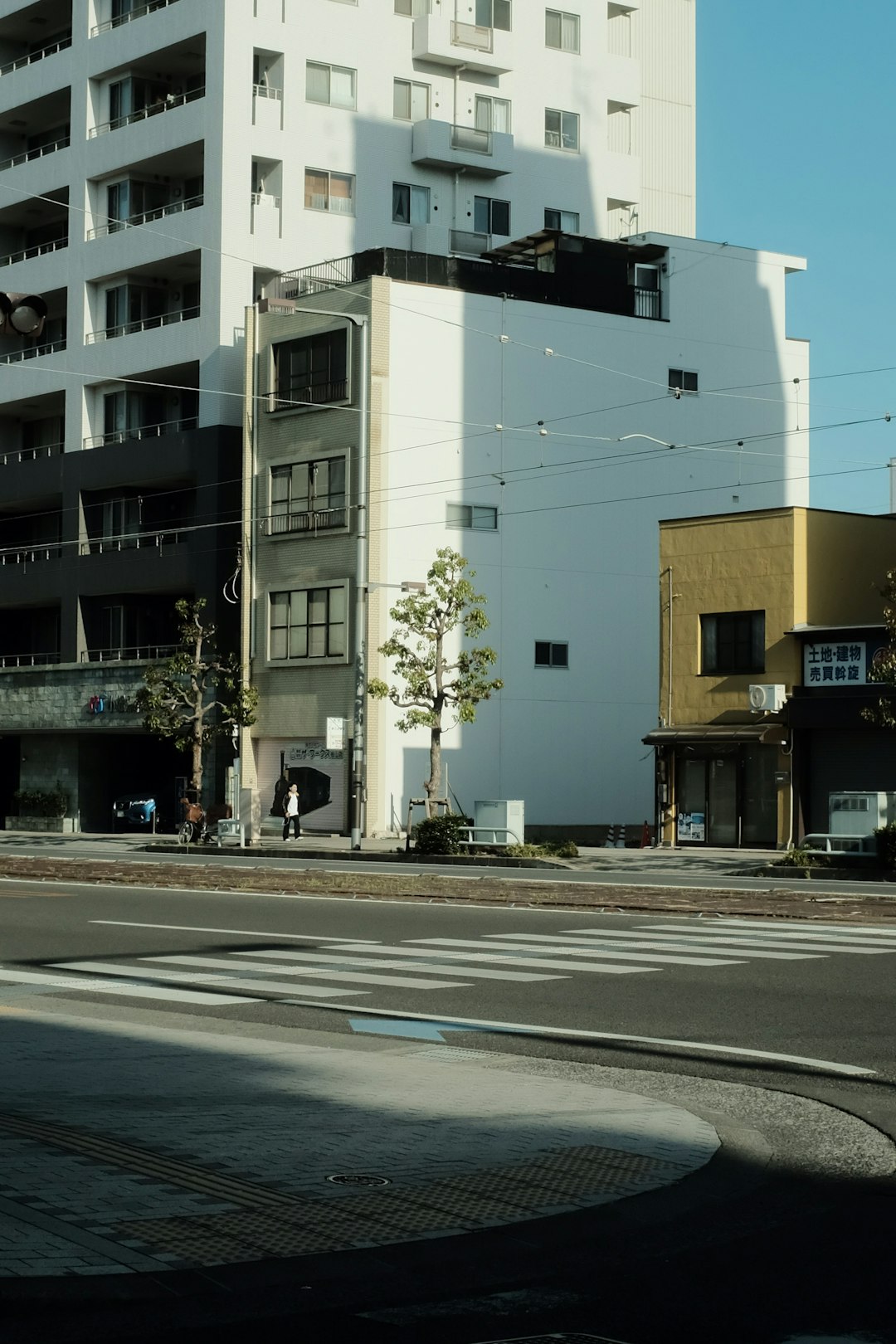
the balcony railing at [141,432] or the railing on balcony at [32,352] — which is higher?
the railing on balcony at [32,352]

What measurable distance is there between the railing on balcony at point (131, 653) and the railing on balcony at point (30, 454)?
26.9 ft

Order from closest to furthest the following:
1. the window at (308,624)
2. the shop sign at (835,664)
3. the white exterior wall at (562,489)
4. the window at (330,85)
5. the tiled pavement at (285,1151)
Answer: the tiled pavement at (285,1151), the shop sign at (835,664), the window at (308,624), the white exterior wall at (562,489), the window at (330,85)

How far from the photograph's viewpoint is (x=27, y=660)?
64.0 m

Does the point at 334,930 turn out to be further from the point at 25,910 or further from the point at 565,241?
the point at 565,241

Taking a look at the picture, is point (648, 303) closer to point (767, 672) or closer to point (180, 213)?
point (180, 213)

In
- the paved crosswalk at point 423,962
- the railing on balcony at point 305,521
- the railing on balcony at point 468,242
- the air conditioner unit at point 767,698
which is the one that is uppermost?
the railing on balcony at point 468,242

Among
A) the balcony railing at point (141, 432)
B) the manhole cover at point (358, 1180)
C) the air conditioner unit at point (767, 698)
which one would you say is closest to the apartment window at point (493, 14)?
the balcony railing at point (141, 432)

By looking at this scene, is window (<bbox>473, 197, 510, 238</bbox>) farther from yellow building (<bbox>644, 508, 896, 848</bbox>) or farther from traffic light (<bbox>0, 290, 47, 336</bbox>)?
traffic light (<bbox>0, 290, 47, 336</bbox>)

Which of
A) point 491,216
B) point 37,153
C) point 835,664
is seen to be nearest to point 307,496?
point 491,216

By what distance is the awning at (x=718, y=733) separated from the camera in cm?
4231

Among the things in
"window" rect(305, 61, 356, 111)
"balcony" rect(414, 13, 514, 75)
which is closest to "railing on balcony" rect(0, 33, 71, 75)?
"window" rect(305, 61, 356, 111)

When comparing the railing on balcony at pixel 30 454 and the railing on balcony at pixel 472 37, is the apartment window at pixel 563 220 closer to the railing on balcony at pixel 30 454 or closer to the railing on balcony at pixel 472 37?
the railing on balcony at pixel 472 37

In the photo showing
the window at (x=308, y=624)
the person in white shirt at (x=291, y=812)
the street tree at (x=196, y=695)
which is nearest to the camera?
the person in white shirt at (x=291, y=812)

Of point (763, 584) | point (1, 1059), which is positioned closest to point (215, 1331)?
point (1, 1059)
